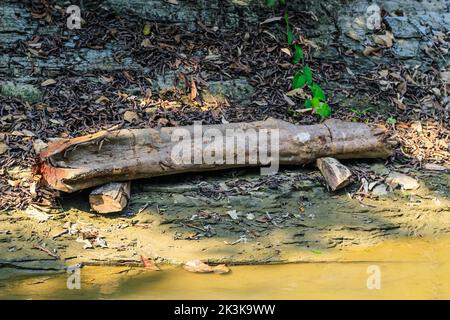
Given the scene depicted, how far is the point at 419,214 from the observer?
199 inches

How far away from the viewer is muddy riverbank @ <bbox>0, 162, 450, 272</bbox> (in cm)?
445

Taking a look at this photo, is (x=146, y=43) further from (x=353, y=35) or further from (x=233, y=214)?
(x=233, y=214)

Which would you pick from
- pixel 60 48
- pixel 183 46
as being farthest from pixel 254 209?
pixel 60 48

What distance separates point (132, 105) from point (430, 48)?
327cm

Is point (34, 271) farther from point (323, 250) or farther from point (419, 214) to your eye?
point (419, 214)

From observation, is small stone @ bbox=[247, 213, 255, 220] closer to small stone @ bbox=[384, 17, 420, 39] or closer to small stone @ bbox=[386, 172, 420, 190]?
small stone @ bbox=[386, 172, 420, 190]

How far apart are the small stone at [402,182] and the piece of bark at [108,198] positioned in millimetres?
2137

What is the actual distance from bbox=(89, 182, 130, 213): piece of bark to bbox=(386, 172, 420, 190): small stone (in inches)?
84.1

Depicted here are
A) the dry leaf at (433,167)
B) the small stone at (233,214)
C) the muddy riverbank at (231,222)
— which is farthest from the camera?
the dry leaf at (433,167)

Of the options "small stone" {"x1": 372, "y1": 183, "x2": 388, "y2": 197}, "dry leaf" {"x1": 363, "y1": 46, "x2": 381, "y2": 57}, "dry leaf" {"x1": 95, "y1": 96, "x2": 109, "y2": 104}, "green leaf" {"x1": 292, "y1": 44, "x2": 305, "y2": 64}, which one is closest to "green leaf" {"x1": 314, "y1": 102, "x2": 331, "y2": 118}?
"green leaf" {"x1": 292, "y1": 44, "x2": 305, "y2": 64}

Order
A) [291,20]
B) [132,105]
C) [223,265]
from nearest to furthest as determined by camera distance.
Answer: [223,265], [132,105], [291,20]

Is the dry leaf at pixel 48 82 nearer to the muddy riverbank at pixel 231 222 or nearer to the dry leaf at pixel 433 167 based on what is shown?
the muddy riverbank at pixel 231 222

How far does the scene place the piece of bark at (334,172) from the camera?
5070 mm

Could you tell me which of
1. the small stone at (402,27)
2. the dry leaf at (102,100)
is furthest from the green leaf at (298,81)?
the dry leaf at (102,100)
